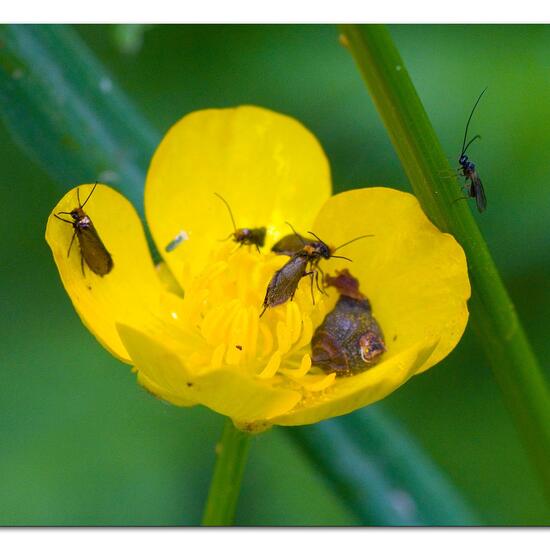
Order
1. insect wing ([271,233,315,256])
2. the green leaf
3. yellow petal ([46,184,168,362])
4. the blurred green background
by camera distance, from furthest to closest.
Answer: the blurred green background
the green leaf
insect wing ([271,233,315,256])
yellow petal ([46,184,168,362])

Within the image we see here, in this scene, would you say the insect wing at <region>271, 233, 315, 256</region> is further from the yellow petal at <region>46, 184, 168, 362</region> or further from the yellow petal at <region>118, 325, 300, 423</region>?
the yellow petal at <region>118, 325, 300, 423</region>

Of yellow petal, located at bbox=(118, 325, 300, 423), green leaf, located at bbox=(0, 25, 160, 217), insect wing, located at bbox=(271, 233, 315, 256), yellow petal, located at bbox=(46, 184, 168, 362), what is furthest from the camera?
green leaf, located at bbox=(0, 25, 160, 217)

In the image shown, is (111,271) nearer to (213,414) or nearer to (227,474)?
(227,474)

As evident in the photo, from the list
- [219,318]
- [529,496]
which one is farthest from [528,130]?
[219,318]

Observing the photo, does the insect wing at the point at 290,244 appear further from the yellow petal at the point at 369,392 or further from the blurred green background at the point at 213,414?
the blurred green background at the point at 213,414

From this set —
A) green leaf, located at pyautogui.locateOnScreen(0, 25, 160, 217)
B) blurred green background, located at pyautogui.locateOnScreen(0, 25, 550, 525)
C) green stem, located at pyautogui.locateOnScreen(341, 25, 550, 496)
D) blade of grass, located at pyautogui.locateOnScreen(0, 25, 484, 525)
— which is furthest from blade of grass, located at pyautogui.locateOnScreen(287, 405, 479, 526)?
green leaf, located at pyautogui.locateOnScreen(0, 25, 160, 217)

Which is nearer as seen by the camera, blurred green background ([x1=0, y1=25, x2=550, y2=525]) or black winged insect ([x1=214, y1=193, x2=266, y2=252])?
black winged insect ([x1=214, y1=193, x2=266, y2=252])
